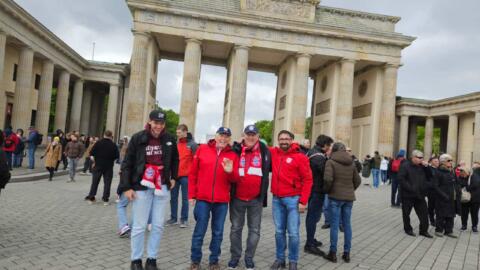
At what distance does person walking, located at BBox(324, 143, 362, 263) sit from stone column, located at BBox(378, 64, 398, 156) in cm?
3056

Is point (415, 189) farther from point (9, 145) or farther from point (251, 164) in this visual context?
point (9, 145)

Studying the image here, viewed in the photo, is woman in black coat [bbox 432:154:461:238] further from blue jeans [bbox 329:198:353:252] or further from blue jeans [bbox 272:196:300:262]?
blue jeans [bbox 272:196:300:262]

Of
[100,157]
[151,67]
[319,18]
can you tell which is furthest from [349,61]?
[100,157]

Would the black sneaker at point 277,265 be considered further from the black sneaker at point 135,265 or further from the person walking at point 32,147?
the person walking at point 32,147

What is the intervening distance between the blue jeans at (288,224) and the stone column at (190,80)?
2651 cm

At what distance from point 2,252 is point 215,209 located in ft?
9.94

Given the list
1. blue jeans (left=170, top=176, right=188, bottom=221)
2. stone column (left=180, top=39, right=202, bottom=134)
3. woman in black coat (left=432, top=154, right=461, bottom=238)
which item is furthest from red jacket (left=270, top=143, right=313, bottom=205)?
stone column (left=180, top=39, right=202, bottom=134)

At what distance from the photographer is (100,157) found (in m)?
9.57

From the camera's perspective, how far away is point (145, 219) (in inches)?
182

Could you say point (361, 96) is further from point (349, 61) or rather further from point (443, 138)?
point (443, 138)

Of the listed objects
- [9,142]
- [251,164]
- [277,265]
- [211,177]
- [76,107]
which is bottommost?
[277,265]

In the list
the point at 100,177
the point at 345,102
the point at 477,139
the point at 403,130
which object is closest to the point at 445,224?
the point at 100,177

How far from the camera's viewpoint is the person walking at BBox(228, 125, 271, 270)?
4.95 m

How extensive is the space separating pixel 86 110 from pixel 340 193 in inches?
1652
